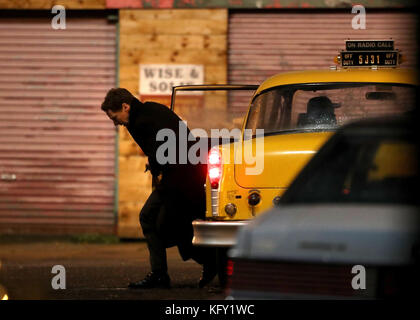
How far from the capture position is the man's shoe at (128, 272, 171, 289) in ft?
30.3

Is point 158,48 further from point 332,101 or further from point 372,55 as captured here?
point 332,101

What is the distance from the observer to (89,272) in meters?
11.0

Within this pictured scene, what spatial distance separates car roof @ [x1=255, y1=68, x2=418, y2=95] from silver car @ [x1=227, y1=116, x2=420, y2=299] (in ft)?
11.8

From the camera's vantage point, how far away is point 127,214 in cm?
1489

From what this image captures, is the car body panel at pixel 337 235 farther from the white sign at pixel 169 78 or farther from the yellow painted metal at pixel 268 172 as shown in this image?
the white sign at pixel 169 78

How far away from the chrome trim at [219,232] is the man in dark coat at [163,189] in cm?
155

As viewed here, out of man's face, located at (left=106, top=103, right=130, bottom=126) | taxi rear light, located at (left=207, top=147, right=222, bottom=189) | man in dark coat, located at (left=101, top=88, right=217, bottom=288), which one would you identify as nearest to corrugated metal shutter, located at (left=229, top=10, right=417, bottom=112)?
man in dark coat, located at (left=101, top=88, right=217, bottom=288)

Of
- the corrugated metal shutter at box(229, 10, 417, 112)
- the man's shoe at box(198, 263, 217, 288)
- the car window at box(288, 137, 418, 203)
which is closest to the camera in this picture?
the car window at box(288, 137, 418, 203)

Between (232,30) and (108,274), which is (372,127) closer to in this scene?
(108,274)

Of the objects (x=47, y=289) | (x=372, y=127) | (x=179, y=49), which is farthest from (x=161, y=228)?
(x=179, y=49)

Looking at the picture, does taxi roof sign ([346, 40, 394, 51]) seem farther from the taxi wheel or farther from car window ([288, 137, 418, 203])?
car window ([288, 137, 418, 203])

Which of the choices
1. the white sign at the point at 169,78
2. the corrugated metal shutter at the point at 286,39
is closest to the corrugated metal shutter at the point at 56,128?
the white sign at the point at 169,78

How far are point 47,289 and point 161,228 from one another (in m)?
1.25

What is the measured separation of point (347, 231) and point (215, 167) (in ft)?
12.5
